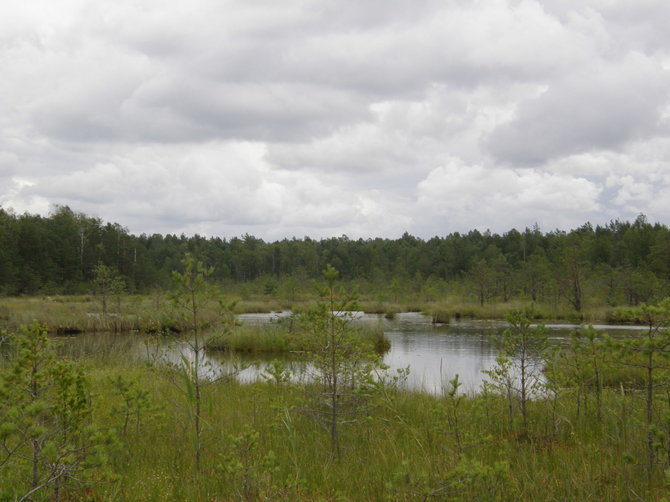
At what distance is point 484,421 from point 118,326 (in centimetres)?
2391

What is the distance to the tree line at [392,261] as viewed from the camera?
39.6 metres

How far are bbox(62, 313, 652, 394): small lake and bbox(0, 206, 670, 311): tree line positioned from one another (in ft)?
14.2

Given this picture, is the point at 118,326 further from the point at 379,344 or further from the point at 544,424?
the point at 544,424

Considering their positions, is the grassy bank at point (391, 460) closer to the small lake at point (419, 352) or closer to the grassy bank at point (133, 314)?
the small lake at point (419, 352)

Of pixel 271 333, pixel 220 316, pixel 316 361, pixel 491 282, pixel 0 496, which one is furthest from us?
pixel 491 282

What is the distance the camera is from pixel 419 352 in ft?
62.5

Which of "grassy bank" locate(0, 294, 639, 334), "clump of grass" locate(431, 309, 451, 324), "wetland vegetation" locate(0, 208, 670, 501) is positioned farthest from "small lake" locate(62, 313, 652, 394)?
"clump of grass" locate(431, 309, 451, 324)

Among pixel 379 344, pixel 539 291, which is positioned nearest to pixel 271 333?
pixel 379 344

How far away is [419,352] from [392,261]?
82049mm

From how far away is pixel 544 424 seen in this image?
20.9 ft

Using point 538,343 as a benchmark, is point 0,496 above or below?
below

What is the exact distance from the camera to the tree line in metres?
39.6

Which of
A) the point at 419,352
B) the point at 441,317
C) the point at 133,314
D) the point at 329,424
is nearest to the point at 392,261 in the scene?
the point at 441,317

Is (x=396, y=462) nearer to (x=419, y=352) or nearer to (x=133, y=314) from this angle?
(x=419, y=352)
